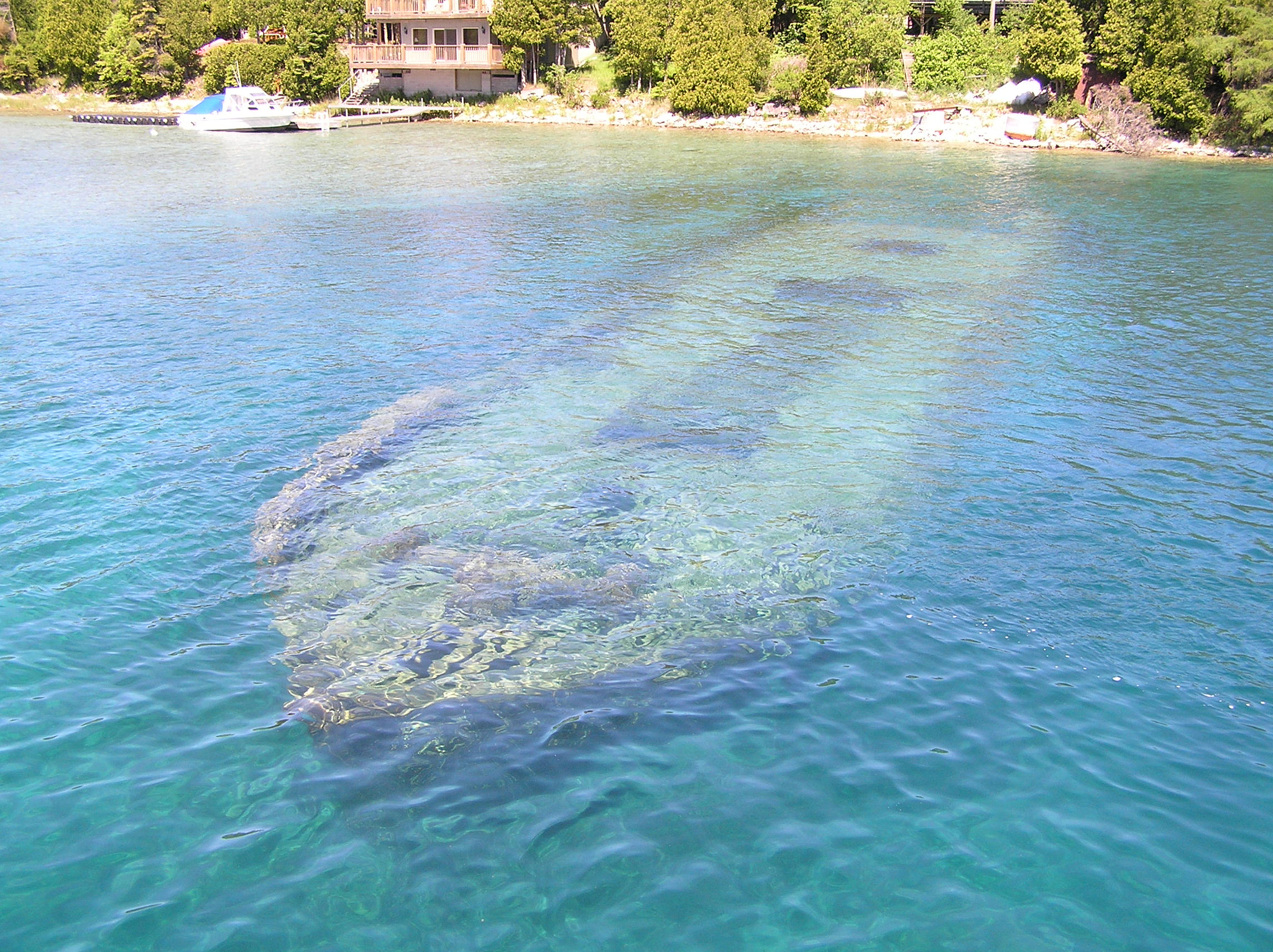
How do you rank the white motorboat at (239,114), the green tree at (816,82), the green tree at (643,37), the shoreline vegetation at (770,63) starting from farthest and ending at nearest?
the green tree at (643,37) < the green tree at (816,82) < the white motorboat at (239,114) < the shoreline vegetation at (770,63)

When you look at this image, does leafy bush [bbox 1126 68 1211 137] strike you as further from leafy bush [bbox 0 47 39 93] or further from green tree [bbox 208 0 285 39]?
leafy bush [bbox 0 47 39 93]

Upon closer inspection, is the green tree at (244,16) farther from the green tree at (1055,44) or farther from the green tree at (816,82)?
the green tree at (1055,44)

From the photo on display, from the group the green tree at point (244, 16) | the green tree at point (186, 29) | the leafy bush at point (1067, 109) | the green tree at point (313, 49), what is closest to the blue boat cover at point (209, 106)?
the green tree at point (313, 49)

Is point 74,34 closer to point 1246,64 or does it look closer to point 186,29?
point 186,29

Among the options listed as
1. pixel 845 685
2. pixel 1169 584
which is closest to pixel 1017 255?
pixel 1169 584

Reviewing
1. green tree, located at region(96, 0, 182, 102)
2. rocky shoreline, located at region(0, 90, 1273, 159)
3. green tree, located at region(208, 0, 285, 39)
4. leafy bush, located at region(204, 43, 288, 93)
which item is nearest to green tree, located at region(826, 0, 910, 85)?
rocky shoreline, located at region(0, 90, 1273, 159)

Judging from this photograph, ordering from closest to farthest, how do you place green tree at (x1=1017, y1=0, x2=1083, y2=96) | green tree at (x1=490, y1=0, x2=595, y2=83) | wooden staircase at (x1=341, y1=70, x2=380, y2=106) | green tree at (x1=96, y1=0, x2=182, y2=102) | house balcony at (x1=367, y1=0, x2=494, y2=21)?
green tree at (x1=1017, y1=0, x2=1083, y2=96)
green tree at (x1=490, y1=0, x2=595, y2=83)
house balcony at (x1=367, y1=0, x2=494, y2=21)
wooden staircase at (x1=341, y1=70, x2=380, y2=106)
green tree at (x1=96, y1=0, x2=182, y2=102)

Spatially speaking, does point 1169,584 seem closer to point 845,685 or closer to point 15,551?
point 845,685
